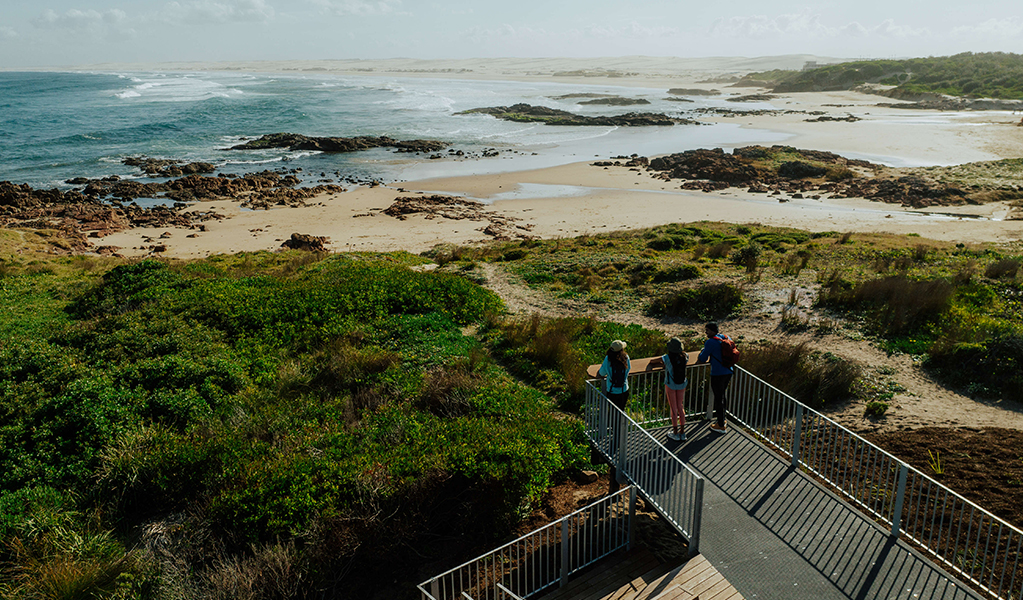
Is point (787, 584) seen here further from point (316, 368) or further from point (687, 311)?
point (687, 311)

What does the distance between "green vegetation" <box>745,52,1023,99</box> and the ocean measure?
27.5 m

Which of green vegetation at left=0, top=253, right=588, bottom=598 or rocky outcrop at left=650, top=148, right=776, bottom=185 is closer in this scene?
green vegetation at left=0, top=253, right=588, bottom=598

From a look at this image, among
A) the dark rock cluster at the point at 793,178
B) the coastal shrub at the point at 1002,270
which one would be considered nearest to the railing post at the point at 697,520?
the coastal shrub at the point at 1002,270

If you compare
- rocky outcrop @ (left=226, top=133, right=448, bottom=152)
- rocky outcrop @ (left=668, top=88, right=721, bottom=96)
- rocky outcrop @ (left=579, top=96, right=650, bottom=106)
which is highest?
rocky outcrop @ (left=668, top=88, right=721, bottom=96)

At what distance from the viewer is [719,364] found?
8.13 metres

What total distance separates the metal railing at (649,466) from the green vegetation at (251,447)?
0.73 m

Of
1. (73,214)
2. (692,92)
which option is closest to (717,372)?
(73,214)

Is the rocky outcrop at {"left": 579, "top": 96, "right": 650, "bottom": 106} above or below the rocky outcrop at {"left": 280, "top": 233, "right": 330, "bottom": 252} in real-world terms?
above

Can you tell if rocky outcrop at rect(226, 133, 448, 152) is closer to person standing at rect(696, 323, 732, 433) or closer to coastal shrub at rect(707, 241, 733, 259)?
coastal shrub at rect(707, 241, 733, 259)

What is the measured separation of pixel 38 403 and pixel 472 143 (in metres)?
53.0

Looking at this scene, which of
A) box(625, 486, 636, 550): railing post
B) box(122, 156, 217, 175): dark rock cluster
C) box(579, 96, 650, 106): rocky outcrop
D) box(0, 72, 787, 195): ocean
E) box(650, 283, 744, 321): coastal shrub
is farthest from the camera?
box(579, 96, 650, 106): rocky outcrop

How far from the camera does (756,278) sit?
18.4m

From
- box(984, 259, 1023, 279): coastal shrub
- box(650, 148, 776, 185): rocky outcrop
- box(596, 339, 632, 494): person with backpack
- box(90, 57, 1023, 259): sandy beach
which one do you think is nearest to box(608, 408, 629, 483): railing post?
box(596, 339, 632, 494): person with backpack

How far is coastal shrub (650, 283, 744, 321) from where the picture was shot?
15773mm
